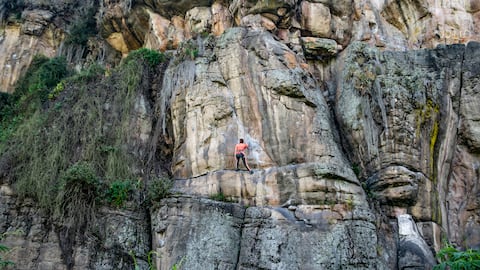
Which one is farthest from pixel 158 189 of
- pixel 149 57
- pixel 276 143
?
pixel 149 57

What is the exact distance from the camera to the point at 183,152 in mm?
15875

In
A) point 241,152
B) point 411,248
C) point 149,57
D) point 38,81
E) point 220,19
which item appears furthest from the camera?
point 38,81

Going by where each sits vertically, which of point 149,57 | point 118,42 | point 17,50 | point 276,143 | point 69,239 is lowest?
point 69,239

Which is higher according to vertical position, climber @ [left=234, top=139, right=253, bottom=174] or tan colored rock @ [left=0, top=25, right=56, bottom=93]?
tan colored rock @ [left=0, top=25, right=56, bottom=93]

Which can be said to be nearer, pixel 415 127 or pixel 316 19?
pixel 415 127

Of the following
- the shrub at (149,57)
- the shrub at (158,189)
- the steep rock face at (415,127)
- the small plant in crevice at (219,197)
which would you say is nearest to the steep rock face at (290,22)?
the shrub at (149,57)

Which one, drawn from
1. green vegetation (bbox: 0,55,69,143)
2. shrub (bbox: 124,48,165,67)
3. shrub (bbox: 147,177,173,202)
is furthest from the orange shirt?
green vegetation (bbox: 0,55,69,143)

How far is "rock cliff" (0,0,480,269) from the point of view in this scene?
13.2 m

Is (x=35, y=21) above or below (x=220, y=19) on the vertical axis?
above

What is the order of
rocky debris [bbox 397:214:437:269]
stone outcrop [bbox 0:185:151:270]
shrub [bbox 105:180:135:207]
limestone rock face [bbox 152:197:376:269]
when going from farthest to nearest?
shrub [bbox 105:180:135:207] < stone outcrop [bbox 0:185:151:270] < rocky debris [bbox 397:214:437:269] < limestone rock face [bbox 152:197:376:269]

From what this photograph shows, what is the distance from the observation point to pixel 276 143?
15.4m

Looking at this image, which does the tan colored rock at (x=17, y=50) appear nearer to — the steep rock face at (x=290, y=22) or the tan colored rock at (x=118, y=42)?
the steep rock face at (x=290, y=22)

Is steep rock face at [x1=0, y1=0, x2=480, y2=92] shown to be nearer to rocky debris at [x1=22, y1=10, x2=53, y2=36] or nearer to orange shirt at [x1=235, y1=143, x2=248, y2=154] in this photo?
rocky debris at [x1=22, y1=10, x2=53, y2=36]

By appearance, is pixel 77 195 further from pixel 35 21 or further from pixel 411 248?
pixel 35 21
